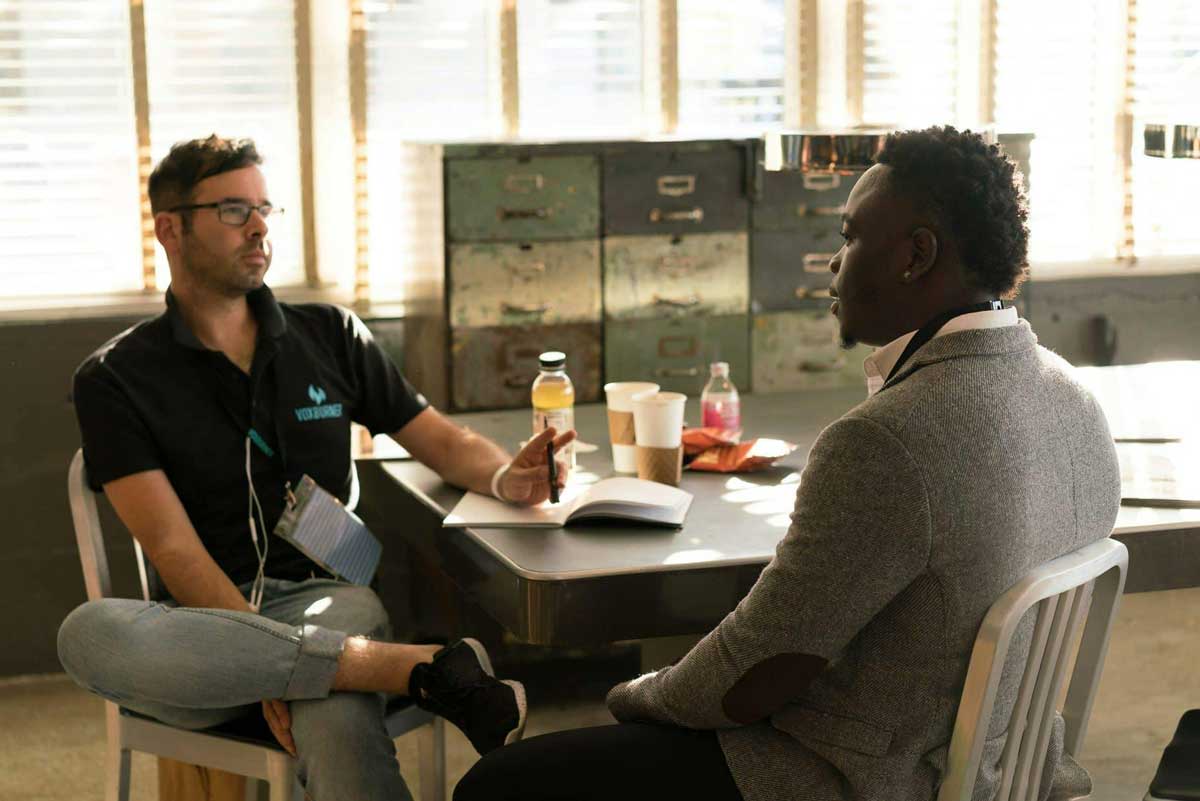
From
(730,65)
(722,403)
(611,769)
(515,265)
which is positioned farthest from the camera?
(730,65)

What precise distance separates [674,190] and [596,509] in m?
2.20

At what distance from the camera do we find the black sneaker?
→ 2.24 meters

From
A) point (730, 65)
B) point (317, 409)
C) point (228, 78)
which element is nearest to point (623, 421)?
point (317, 409)

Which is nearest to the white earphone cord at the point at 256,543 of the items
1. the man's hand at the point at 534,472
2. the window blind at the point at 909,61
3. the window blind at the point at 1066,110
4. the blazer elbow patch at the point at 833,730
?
the man's hand at the point at 534,472

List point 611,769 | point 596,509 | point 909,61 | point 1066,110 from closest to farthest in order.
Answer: point 611,769
point 596,509
point 909,61
point 1066,110

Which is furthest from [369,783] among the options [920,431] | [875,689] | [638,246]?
[638,246]

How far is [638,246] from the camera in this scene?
4457mm

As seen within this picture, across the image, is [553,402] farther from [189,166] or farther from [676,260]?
[676,260]

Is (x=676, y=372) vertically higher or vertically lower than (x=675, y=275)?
lower

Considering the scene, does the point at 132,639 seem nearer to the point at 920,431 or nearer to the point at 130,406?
the point at 130,406

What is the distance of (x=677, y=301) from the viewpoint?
14.9ft

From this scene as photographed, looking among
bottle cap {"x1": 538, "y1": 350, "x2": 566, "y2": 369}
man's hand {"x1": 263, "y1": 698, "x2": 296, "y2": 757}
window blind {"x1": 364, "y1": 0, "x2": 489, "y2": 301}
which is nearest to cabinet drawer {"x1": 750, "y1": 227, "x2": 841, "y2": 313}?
window blind {"x1": 364, "y1": 0, "x2": 489, "y2": 301}

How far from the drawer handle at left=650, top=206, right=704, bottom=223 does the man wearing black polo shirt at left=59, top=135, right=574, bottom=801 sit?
166 cm

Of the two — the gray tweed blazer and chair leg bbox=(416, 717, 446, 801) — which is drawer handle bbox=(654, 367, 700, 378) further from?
the gray tweed blazer
